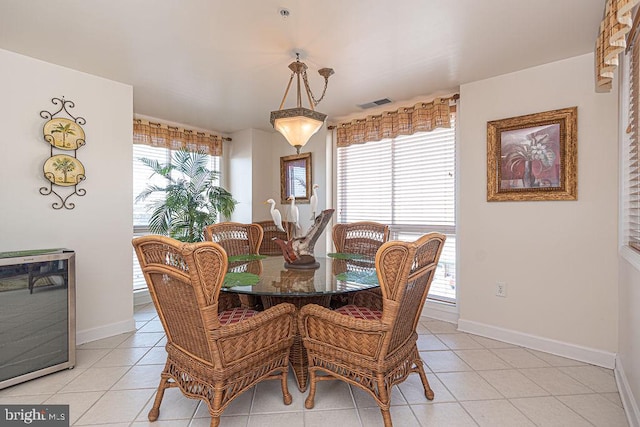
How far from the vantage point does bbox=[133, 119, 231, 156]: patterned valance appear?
3.65 m

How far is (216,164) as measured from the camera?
4.63 metres

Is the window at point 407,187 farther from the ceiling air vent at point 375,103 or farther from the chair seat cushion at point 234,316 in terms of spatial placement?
the chair seat cushion at point 234,316

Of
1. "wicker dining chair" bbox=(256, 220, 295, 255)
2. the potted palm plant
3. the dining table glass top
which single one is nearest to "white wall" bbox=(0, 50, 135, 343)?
the potted palm plant

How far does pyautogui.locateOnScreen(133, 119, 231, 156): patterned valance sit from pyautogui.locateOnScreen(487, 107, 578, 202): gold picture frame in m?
3.51

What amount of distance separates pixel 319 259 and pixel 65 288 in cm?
190

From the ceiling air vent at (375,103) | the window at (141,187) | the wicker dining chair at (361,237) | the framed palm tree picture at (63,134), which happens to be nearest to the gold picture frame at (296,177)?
the ceiling air vent at (375,103)

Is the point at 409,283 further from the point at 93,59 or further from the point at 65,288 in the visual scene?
the point at 93,59

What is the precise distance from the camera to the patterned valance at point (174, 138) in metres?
3.65

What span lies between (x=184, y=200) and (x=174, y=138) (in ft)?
3.37

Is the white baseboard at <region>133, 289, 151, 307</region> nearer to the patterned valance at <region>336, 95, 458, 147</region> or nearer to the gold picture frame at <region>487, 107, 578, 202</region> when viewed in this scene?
the patterned valance at <region>336, 95, 458, 147</region>

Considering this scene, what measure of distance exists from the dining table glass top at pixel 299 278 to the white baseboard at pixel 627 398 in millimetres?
1447

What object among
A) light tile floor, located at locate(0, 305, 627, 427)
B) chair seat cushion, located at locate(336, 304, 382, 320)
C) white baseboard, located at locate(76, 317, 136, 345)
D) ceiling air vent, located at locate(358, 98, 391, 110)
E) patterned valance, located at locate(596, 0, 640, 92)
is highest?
ceiling air vent, located at locate(358, 98, 391, 110)

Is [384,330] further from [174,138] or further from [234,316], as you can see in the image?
[174,138]

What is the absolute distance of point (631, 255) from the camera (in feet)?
5.80
